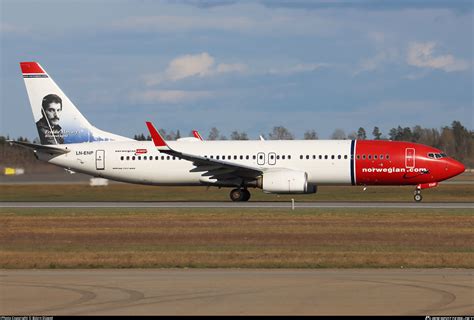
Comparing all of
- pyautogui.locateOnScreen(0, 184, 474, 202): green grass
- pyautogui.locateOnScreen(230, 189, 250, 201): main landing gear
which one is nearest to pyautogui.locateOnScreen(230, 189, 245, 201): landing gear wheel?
pyautogui.locateOnScreen(230, 189, 250, 201): main landing gear

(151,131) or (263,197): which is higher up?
(151,131)

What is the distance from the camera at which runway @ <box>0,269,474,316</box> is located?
1454cm

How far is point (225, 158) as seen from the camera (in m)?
49.1

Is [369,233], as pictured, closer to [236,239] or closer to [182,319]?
[236,239]

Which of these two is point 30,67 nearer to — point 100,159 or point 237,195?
point 100,159

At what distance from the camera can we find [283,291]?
16.6 metres

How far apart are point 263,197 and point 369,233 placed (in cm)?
2609

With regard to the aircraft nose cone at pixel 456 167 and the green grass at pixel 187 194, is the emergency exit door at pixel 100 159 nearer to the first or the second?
the green grass at pixel 187 194

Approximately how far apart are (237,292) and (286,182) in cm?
2984

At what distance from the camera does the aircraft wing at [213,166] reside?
47031mm

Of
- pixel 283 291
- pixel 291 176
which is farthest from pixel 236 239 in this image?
pixel 291 176

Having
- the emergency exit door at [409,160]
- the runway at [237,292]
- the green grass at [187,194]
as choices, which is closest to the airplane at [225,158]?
the emergency exit door at [409,160]

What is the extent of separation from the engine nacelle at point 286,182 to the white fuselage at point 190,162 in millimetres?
1356

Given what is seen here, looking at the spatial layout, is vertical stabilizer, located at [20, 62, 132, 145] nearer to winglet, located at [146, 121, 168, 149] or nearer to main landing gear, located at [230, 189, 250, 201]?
winglet, located at [146, 121, 168, 149]
